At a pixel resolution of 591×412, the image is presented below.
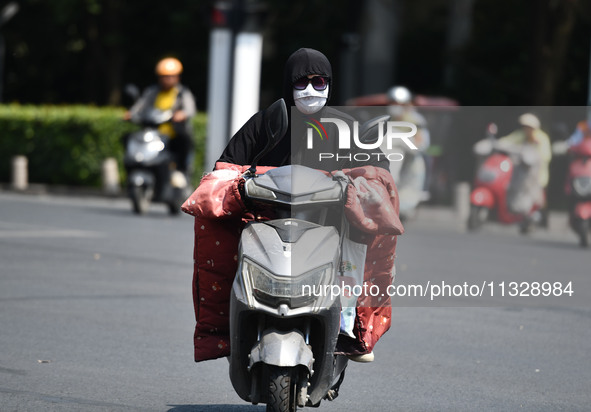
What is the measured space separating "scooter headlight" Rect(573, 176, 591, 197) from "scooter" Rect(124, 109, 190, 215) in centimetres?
487

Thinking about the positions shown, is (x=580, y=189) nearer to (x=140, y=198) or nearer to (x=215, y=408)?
(x=140, y=198)

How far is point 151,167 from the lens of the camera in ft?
50.4

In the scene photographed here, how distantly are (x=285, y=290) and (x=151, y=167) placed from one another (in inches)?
433

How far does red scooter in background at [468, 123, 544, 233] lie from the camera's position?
16234 mm

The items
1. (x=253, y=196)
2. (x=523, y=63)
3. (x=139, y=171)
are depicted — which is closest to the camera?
(x=253, y=196)

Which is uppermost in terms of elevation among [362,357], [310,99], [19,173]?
[310,99]

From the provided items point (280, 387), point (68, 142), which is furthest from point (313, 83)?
point (68, 142)

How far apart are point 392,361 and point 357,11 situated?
1772 centimetres

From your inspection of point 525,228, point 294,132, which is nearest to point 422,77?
point 525,228

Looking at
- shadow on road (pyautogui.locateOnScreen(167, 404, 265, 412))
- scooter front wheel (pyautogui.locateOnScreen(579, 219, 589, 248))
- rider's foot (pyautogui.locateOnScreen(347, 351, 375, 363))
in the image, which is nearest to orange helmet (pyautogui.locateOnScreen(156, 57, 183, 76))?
scooter front wheel (pyautogui.locateOnScreen(579, 219, 589, 248))

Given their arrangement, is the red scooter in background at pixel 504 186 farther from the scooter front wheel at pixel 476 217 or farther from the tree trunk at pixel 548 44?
the tree trunk at pixel 548 44

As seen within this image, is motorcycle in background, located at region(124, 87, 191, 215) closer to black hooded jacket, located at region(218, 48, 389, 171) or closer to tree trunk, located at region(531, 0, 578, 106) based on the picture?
tree trunk, located at region(531, 0, 578, 106)

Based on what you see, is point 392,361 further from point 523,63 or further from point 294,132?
point 523,63

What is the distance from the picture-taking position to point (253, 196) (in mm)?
4621
